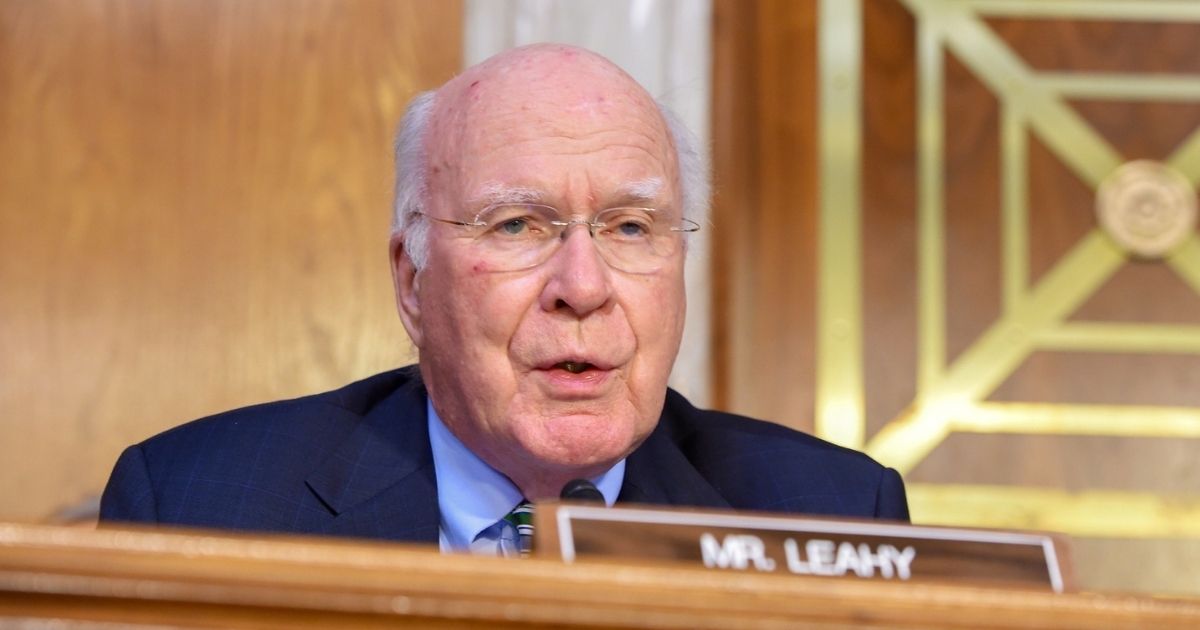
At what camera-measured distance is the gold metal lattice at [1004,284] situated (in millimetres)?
3051

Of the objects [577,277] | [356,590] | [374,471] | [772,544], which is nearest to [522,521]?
[374,471]

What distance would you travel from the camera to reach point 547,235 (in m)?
1.80

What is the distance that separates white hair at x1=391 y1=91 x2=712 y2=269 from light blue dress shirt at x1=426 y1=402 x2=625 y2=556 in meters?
0.23

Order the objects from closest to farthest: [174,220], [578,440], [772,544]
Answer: [772,544], [578,440], [174,220]

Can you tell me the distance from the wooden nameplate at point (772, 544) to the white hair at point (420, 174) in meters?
0.78

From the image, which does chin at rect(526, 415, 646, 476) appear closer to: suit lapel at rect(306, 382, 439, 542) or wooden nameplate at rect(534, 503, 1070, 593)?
suit lapel at rect(306, 382, 439, 542)

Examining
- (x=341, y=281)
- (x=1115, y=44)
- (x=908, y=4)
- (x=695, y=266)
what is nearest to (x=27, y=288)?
(x=341, y=281)

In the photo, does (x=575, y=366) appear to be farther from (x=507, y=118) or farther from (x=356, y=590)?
(x=356, y=590)

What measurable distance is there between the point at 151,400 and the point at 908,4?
167cm

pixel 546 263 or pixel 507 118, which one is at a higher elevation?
pixel 507 118

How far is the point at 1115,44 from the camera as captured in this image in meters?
3.15

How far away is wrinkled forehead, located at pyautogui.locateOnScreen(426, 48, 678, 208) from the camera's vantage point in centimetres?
179

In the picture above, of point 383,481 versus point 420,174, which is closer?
point 383,481

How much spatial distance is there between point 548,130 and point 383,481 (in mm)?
444
